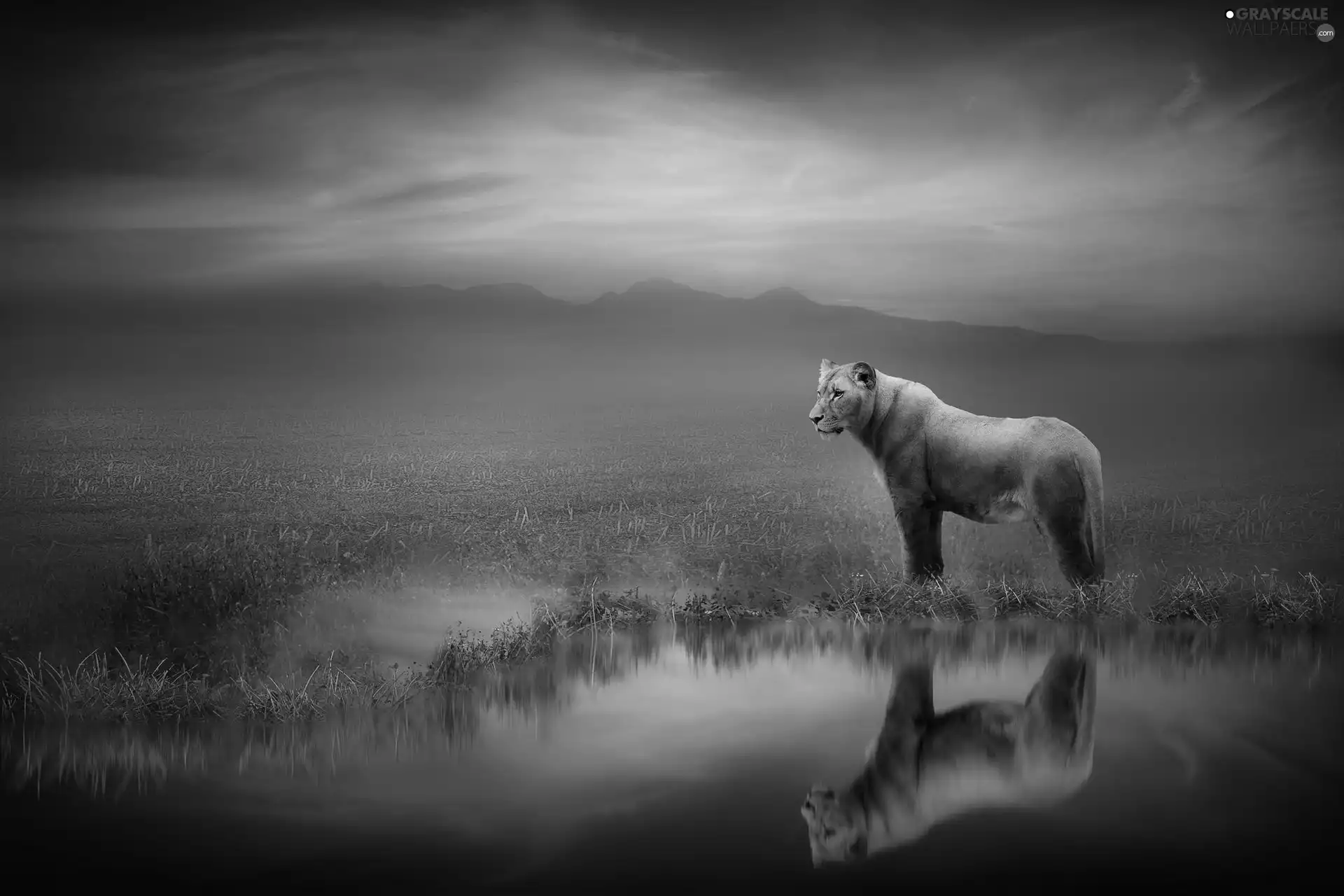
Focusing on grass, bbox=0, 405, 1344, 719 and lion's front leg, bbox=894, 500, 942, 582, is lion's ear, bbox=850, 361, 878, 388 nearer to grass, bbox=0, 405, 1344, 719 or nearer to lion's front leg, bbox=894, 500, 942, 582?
lion's front leg, bbox=894, 500, 942, 582

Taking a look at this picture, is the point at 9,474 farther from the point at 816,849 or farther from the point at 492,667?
the point at 816,849

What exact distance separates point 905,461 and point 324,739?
540 centimetres

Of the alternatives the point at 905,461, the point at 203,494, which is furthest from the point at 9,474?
the point at 905,461

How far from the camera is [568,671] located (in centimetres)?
772

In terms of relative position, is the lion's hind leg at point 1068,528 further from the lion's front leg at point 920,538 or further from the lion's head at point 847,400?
the lion's head at point 847,400

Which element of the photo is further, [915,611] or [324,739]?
[915,611]

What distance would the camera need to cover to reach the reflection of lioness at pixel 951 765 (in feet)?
16.8

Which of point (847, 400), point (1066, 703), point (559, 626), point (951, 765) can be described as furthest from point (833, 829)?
point (847, 400)

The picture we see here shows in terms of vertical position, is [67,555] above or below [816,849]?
above

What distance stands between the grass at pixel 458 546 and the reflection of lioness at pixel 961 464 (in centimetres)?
51

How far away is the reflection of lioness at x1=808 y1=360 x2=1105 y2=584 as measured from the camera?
838 cm

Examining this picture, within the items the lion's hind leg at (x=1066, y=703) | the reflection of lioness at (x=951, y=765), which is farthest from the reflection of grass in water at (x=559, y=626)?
the reflection of lioness at (x=951, y=765)

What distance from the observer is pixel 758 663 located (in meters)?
7.94

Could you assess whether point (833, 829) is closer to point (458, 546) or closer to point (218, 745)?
point (218, 745)
